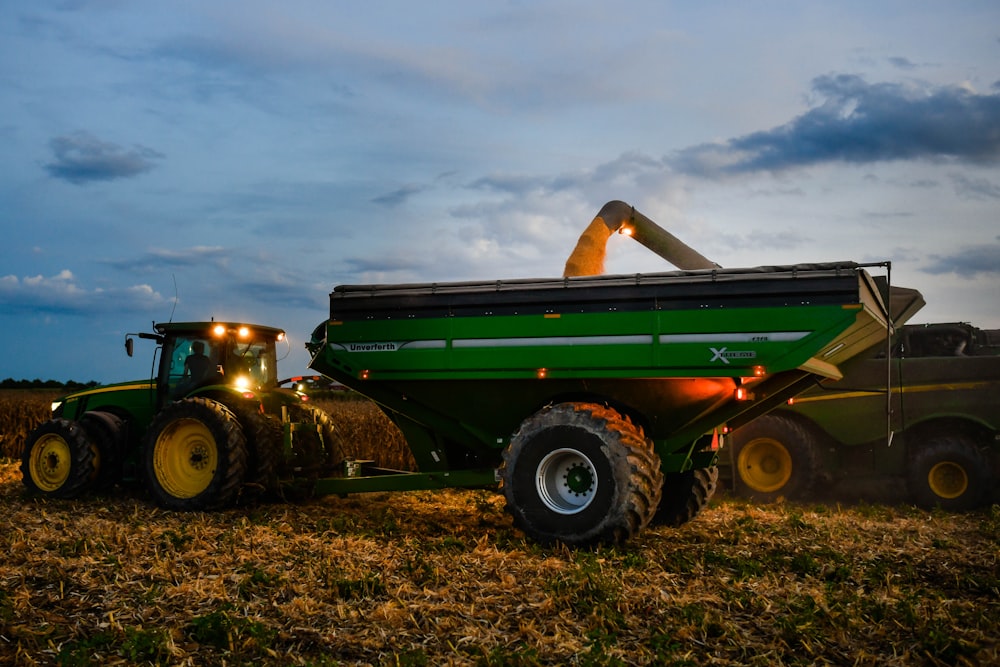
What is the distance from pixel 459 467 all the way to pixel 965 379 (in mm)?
7029

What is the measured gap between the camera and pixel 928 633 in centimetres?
609

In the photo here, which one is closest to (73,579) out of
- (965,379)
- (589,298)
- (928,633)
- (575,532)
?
(575,532)

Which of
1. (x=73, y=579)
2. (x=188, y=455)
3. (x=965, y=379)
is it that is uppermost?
(x=965, y=379)

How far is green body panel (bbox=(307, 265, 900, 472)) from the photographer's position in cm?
845

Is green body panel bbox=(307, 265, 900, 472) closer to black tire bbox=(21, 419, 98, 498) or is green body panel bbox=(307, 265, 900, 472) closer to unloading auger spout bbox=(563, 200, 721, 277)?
unloading auger spout bbox=(563, 200, 721, 277)

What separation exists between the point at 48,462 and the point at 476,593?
8.01 m

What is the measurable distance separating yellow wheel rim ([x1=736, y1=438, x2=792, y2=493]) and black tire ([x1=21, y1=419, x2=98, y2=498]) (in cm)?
898

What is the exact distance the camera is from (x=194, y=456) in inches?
439

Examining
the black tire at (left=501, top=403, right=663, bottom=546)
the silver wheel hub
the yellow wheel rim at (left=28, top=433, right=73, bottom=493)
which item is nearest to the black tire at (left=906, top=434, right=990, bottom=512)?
the black tire at (left=501, top=403, right=663, bottom=546)

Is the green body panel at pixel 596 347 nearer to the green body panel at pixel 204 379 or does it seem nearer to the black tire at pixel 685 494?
the black tire at pixel 685 494

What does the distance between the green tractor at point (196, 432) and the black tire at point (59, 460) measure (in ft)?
0.04

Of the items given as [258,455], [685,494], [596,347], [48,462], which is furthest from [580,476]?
[48,462]

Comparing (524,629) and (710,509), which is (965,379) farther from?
(524,629)

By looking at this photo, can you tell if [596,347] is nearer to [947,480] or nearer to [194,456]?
[194,456]
